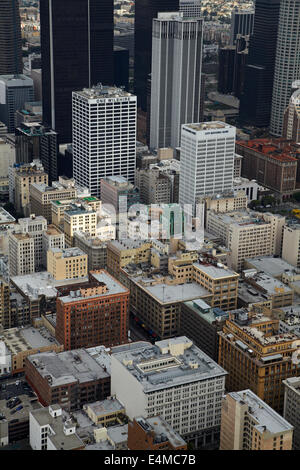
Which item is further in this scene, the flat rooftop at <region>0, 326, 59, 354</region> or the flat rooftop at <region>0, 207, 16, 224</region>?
the flat rooftop at <region>0, 207, 16, 224</region>

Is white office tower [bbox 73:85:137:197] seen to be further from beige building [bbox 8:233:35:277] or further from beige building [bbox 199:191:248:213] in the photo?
beige building [bbox 8:233:35:277]

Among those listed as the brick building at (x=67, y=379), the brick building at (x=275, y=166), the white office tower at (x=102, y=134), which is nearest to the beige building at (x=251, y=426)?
the brick building at (x=67, y=379)

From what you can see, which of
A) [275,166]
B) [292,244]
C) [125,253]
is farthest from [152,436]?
[275,166]

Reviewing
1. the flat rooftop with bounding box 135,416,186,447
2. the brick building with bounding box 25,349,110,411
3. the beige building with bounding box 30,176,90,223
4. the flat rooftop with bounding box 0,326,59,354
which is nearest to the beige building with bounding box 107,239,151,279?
the flat rooftop with bounding box 0,326,59,354

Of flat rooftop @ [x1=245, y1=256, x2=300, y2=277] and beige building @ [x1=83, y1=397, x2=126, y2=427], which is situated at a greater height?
flat rooftop @ [x1=245, y1=256, x2=300, y2=277]

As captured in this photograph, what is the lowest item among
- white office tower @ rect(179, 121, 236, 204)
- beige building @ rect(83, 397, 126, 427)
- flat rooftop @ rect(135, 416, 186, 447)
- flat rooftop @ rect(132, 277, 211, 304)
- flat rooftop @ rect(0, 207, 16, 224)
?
beige building @ rect(83, 397, 126, 427)

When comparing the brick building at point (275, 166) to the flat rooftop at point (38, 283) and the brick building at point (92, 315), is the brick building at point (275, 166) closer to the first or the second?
the flat rooftop at point (38, 283)

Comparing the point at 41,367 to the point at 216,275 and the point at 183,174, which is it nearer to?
the point at 216,275
